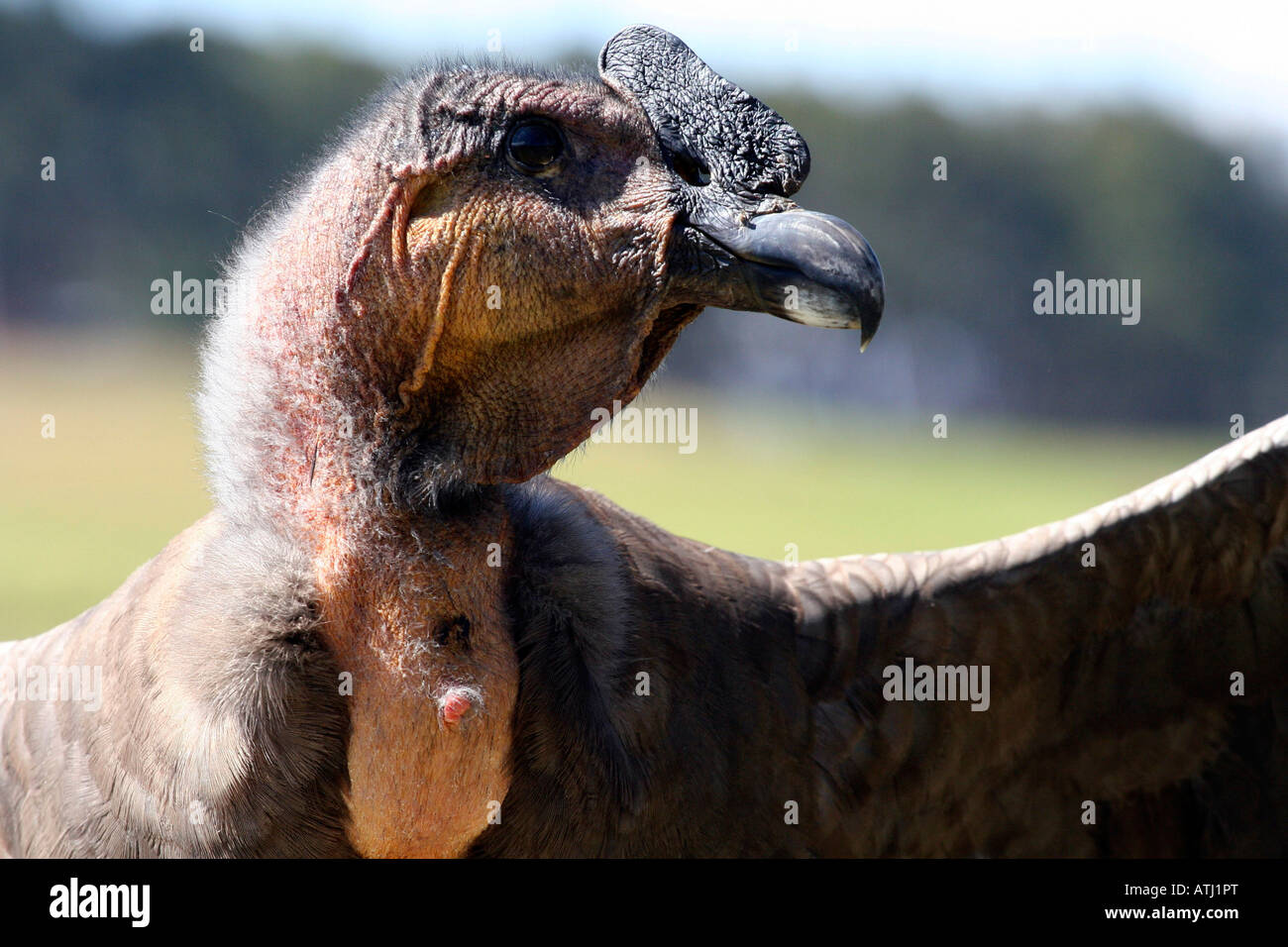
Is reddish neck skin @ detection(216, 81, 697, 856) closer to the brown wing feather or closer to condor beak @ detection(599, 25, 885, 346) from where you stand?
condor beak @ detection(599, 25, 885, 346)

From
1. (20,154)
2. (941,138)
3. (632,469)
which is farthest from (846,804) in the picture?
(941,138)

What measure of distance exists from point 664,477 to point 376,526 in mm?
29303

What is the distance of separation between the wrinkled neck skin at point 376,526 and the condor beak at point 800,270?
0.74 metres

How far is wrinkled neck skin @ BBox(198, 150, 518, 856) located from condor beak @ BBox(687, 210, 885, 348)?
2.41 feet

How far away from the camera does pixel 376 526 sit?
3562 millimetres

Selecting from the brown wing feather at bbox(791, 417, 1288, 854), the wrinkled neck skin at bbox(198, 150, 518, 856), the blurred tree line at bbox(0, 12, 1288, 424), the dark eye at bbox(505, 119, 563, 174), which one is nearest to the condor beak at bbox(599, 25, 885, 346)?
the dark eye at bbox(505, 119, 563, 174)

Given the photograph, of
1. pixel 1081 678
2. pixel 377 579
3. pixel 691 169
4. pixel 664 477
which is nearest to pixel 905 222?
pixel 664 477

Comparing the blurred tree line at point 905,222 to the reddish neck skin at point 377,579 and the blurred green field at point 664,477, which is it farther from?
the reddish neck skin at point 377,579

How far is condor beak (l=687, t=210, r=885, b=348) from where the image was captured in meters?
3.38

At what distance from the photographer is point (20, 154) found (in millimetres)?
33031

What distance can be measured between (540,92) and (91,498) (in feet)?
79.5

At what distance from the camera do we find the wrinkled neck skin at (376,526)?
354 cm

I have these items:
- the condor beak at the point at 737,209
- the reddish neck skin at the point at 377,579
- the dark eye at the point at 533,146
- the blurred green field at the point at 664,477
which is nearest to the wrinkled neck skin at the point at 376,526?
the reddish neck skin at the point at 377,579

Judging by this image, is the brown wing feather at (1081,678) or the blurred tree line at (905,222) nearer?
the brown wing feather at (1081,678)
